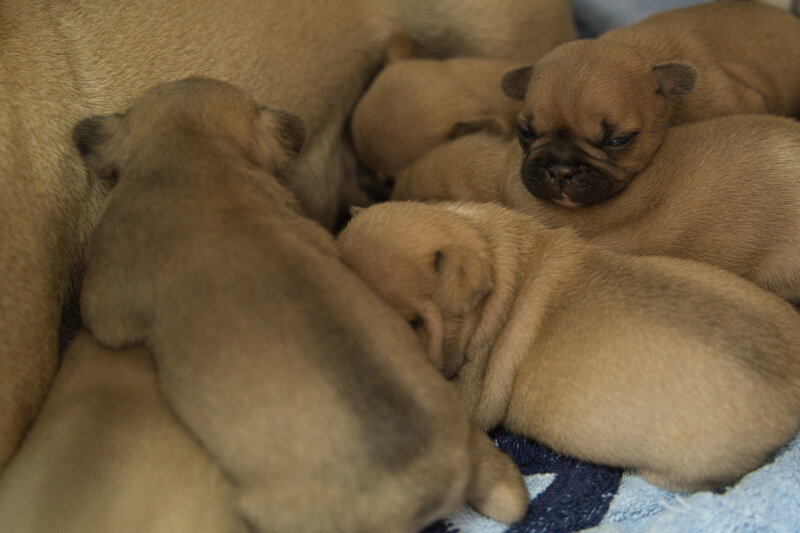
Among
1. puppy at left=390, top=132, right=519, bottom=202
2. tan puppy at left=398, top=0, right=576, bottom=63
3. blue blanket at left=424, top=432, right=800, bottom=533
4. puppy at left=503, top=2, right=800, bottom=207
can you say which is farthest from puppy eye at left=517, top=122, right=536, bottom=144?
blue blanket at left=424, top=432, right=800, bottom=533

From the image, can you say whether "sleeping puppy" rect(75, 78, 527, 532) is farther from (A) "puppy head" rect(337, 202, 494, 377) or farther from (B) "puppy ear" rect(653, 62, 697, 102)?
(B) "puppy ear" rect(653, 62, 697, 102)

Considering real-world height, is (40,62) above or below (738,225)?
above

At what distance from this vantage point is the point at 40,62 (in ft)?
6.91

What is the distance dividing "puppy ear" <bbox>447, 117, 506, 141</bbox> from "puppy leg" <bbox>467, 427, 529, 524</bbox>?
1.27 m

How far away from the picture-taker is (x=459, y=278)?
1.77 metres

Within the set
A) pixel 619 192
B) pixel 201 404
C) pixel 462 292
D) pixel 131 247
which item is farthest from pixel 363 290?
pixel 619 192

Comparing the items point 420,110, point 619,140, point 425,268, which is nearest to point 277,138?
point 425,268

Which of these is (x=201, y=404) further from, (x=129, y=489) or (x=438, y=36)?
(x=438, y=36)

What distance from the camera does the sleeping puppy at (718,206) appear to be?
75.7 inches

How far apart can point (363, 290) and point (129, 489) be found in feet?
1.95

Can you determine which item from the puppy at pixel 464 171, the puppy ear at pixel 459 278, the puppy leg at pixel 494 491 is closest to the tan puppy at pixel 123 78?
the puppy at pixel 464 171

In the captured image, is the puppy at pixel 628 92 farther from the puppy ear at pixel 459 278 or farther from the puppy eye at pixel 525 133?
the puppy ear at pixel 459 278

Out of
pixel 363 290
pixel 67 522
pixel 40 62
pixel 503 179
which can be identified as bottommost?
pixel 503 179

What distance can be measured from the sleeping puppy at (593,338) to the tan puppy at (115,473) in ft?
1.87
